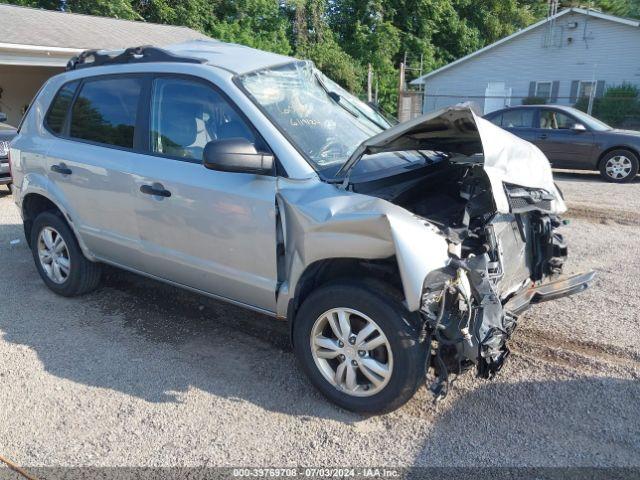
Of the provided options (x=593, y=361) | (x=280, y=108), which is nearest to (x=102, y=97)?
(x=280, y=108)

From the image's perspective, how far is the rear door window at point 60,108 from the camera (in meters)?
4.64

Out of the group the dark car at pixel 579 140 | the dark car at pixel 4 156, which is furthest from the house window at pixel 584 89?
the dark car at pixel 4 156

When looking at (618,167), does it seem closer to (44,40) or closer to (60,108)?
(60,108)


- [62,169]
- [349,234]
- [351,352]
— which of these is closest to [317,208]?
[349,234]

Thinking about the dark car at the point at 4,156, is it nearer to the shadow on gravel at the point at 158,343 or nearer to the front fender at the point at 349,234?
the shadow on gravel at the point at 158,343

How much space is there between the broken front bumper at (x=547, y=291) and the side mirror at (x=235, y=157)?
1.68 meters

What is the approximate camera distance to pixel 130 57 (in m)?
4.24

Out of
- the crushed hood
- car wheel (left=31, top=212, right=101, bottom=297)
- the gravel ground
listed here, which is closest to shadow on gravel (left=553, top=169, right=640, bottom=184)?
the gravel ground

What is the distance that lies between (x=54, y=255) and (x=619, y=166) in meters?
10.4

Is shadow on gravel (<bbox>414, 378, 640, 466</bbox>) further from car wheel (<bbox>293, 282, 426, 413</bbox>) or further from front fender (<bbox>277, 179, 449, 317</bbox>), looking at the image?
front fender (<bbox>277, 179, 449, 317</bbox>)

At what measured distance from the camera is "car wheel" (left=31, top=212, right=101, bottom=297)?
4.72 m

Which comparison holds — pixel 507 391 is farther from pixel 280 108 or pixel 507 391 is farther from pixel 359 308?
pixel 280 108

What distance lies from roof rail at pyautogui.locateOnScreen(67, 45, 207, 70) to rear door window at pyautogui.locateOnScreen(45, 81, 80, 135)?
24 centimetres

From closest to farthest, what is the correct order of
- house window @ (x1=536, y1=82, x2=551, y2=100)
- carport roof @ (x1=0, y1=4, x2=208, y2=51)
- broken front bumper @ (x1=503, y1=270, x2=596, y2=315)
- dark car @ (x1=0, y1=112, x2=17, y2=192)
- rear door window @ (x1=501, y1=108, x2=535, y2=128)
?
1. broken front bumper @ (x1=503, y1=270, x2=596, y2=315)
2. dark car @ (x1=0, y1=112, x2=17, y2=192)
3. rear door window @ (x1=501, y1=108, x2=535, y2=128)
4. carport roof @ (x1=0, y1=4, x2=208, y2=51)
5. house window @ (x1=536, y1=82, x2=551, y2=100)
